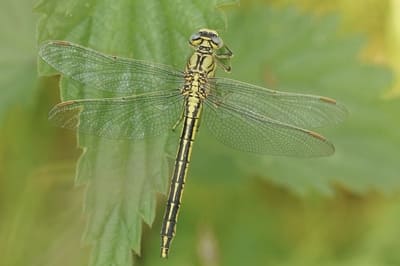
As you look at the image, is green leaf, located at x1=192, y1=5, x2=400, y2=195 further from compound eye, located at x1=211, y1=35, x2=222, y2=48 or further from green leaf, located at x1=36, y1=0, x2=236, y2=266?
green leaf, located at x1=36, y1=0, x2=236, y2=266

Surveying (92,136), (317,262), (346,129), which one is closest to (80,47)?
(92,136)

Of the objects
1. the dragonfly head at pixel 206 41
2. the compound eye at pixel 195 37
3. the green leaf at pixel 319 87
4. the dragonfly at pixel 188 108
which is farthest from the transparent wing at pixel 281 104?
the green leaf at pixel 319 87

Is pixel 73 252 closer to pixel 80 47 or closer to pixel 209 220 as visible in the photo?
pixel 209 220

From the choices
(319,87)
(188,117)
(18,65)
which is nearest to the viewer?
(188,117)

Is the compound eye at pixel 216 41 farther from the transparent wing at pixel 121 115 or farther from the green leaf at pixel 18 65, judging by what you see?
the green leaf at pixel 18 65

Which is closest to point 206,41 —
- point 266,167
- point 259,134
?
point 259,134

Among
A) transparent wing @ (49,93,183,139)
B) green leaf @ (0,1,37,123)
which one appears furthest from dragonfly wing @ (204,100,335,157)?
green leaf @ (0,1,37,123)

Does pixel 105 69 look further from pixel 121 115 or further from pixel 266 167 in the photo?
pixel 266 167
